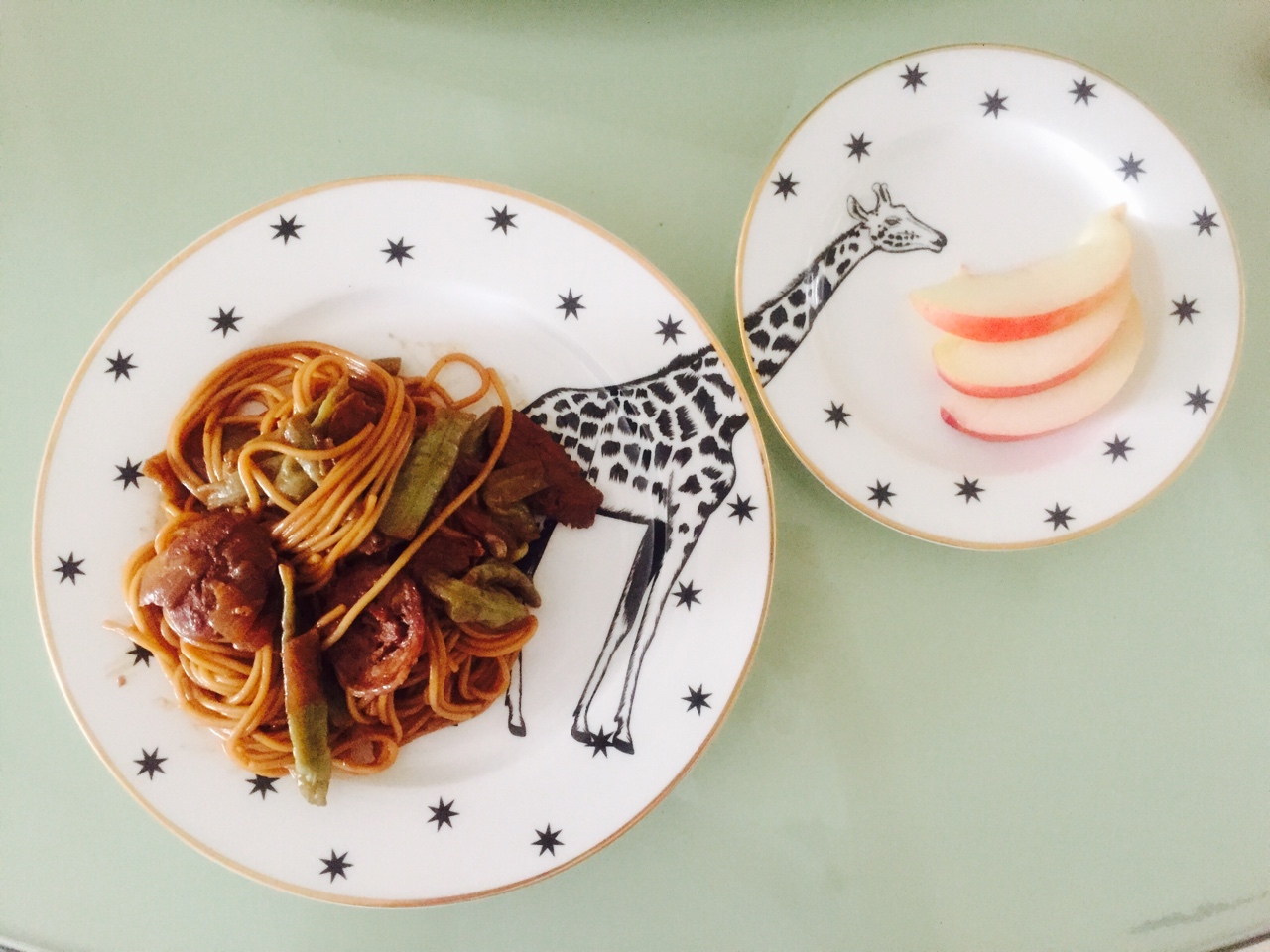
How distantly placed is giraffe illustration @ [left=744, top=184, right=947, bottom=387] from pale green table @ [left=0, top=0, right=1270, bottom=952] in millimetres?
168

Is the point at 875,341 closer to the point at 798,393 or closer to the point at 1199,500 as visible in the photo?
the point at 798,393

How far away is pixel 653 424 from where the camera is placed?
5.80 feet

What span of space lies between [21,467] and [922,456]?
89.5 inches

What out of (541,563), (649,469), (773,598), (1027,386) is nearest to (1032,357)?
(1027,386)

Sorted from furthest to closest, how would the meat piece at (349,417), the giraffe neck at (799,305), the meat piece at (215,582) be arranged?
the giraffe neck at (799,305) → the meat piece at (349,417) → the meat piece at (215,582)

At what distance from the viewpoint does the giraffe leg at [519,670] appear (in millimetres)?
1745

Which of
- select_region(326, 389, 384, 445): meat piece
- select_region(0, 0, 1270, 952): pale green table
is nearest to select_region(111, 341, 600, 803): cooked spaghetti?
select_region(326, 389, 384, 445): meat piece

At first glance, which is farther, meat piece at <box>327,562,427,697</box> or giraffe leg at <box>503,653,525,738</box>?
giraffe leg at <box>503,653,525,738</box>

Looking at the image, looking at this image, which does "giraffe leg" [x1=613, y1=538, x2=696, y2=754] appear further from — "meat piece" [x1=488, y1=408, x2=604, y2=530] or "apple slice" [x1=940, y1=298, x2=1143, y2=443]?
"apple slice" [x1=940, y1=298, x2=1143, y2=443]

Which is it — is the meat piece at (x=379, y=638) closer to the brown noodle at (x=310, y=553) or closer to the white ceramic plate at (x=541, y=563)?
the brown noodle at (x=310, y=553)

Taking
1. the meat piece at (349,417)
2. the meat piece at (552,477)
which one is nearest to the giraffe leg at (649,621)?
the meat piece at (552,477)

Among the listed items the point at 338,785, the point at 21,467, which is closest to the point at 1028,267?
the point at 338,785

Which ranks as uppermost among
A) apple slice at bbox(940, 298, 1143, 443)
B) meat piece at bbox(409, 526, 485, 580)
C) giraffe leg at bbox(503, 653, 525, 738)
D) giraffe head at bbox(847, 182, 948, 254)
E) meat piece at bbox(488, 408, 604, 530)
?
giraffe head at bbox(847, 182, 948, 254)

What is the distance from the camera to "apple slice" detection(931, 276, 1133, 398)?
1828 mm
